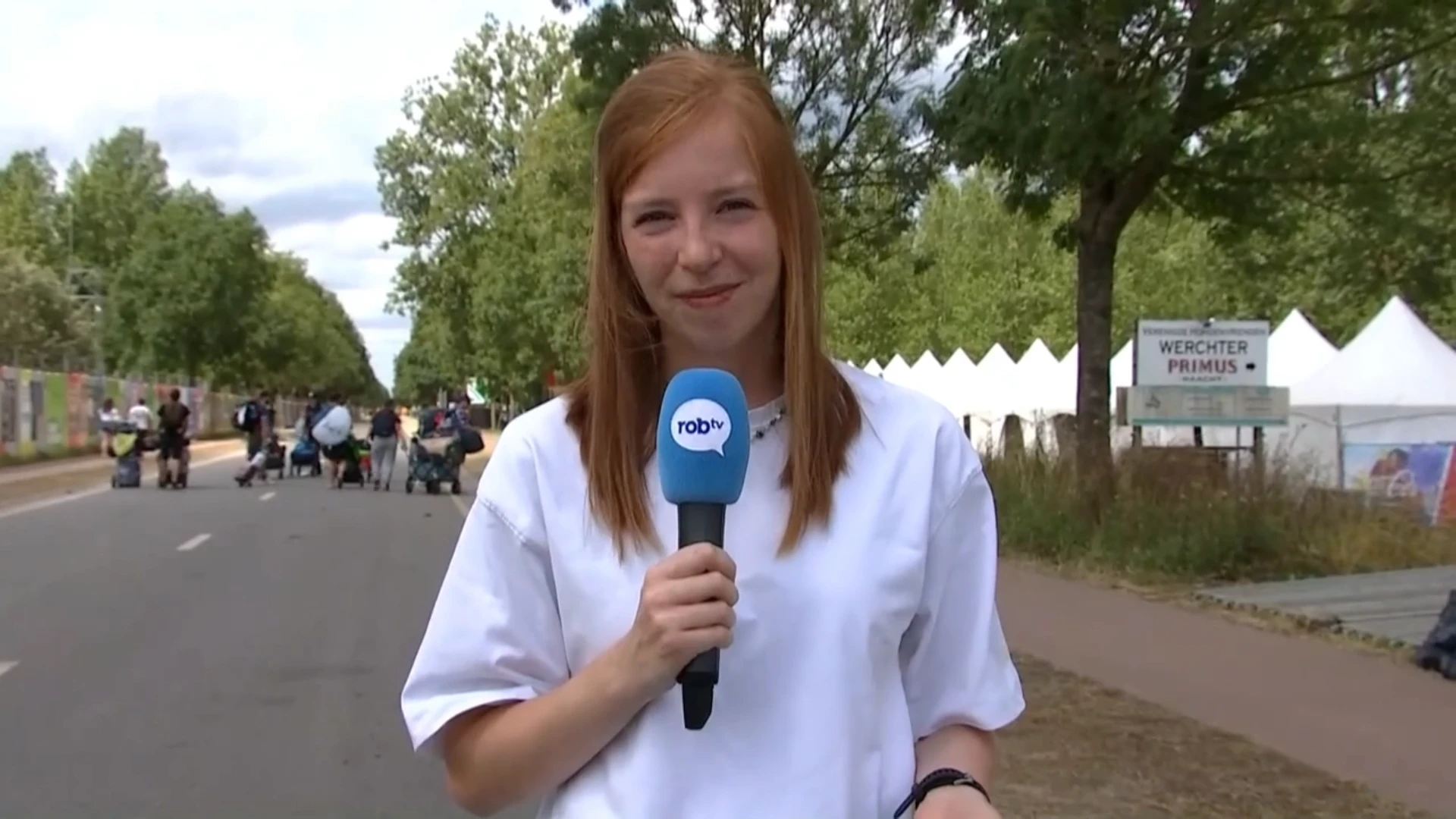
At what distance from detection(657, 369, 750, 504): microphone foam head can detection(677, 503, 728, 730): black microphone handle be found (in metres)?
0.01

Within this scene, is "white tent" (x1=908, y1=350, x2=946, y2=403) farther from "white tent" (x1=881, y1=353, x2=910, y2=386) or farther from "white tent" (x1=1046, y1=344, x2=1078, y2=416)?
"white tent" (x1=1046, y1=344, x2=1078, y2=416)

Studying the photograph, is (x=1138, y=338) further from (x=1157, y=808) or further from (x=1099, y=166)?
(x=1157, y=808)

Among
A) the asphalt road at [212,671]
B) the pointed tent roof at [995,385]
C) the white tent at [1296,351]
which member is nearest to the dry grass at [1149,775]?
the asphalt road at [212,671]

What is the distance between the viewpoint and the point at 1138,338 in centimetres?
1720

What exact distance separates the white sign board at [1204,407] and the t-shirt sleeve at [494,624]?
15.9m

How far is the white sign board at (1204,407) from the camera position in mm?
17172

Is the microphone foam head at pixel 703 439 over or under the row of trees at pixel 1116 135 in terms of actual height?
under

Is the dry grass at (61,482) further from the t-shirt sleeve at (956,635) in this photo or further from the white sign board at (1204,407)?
the t-shirt sleeve at (956,635)

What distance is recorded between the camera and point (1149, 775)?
6766 mm

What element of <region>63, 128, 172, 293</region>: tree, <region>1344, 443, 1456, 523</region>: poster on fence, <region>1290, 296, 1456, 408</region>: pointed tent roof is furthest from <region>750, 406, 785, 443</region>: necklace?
<region>63, 128, 172, 293</region>: tree

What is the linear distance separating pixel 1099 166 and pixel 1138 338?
429 cm

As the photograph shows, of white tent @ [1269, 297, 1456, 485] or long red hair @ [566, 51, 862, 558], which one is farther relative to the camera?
white tent @ [1269, 297, 1456, 485]

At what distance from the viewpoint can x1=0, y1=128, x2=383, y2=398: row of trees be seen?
6812cm

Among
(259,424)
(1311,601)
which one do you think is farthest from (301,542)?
(259,424)
